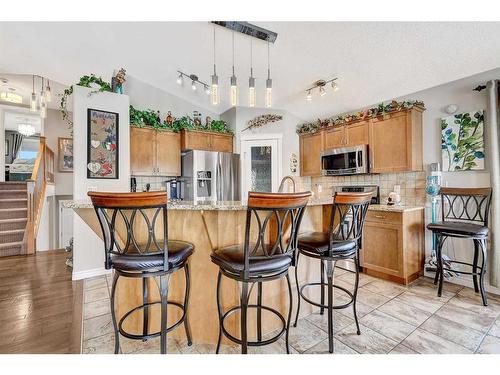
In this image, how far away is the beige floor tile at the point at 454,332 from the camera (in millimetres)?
1767

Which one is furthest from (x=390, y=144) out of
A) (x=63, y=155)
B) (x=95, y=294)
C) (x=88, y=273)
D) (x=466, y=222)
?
(x=63, y=155)

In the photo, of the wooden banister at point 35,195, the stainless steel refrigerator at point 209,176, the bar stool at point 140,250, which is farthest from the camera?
the wooden banister at point 35,195

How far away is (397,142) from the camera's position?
3.12m

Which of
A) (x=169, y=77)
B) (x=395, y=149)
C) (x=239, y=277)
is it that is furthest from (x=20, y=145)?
(x=395, y=149)

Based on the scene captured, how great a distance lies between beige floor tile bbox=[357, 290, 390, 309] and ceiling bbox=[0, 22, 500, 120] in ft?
8.57

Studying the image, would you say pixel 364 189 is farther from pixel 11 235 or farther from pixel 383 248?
pixel 11 235

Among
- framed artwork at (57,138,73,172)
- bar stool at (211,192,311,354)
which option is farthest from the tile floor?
framed artwork at (57,138,73,172)

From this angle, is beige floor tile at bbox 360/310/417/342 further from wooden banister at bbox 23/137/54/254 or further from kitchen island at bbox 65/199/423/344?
wooden banister at bbox 23/137/54/254

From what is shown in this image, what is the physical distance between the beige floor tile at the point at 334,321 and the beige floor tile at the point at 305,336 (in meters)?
0.05

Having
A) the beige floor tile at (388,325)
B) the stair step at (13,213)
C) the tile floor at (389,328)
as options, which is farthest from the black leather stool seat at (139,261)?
the stair step at (13,213)

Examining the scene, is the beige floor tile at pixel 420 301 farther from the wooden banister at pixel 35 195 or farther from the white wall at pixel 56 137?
the white wall at pixel 56 137

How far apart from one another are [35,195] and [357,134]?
592cm
